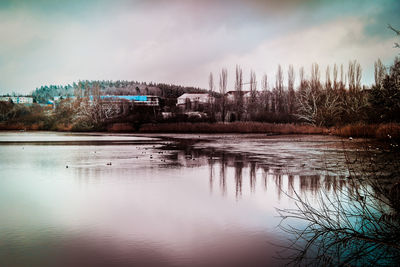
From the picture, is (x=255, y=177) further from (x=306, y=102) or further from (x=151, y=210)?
(x=306, y=102)

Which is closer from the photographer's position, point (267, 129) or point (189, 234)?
point (189, 234)

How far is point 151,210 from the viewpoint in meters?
7.95

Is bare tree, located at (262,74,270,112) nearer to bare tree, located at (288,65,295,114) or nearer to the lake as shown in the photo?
bare tree, located at (288,65,295,114)

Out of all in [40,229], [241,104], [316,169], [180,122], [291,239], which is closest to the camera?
[291,239]

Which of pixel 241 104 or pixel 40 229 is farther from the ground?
pixel 241 104

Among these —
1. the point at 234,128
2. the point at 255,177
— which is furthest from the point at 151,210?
the point at 234,128

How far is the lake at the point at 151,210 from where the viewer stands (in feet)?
17.8

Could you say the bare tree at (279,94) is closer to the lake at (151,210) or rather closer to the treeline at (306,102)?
the treeline at (306,102)

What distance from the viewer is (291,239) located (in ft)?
20.0

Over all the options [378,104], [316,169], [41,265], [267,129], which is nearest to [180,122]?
[267,129]

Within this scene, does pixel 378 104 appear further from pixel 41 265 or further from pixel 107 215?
pixel 41 265

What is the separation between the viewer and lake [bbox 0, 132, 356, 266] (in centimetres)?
543

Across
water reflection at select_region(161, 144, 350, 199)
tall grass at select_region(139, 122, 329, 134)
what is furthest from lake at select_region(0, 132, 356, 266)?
tall grass at select_region(139, 122, 329, 134)

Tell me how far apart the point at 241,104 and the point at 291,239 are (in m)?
52.8
